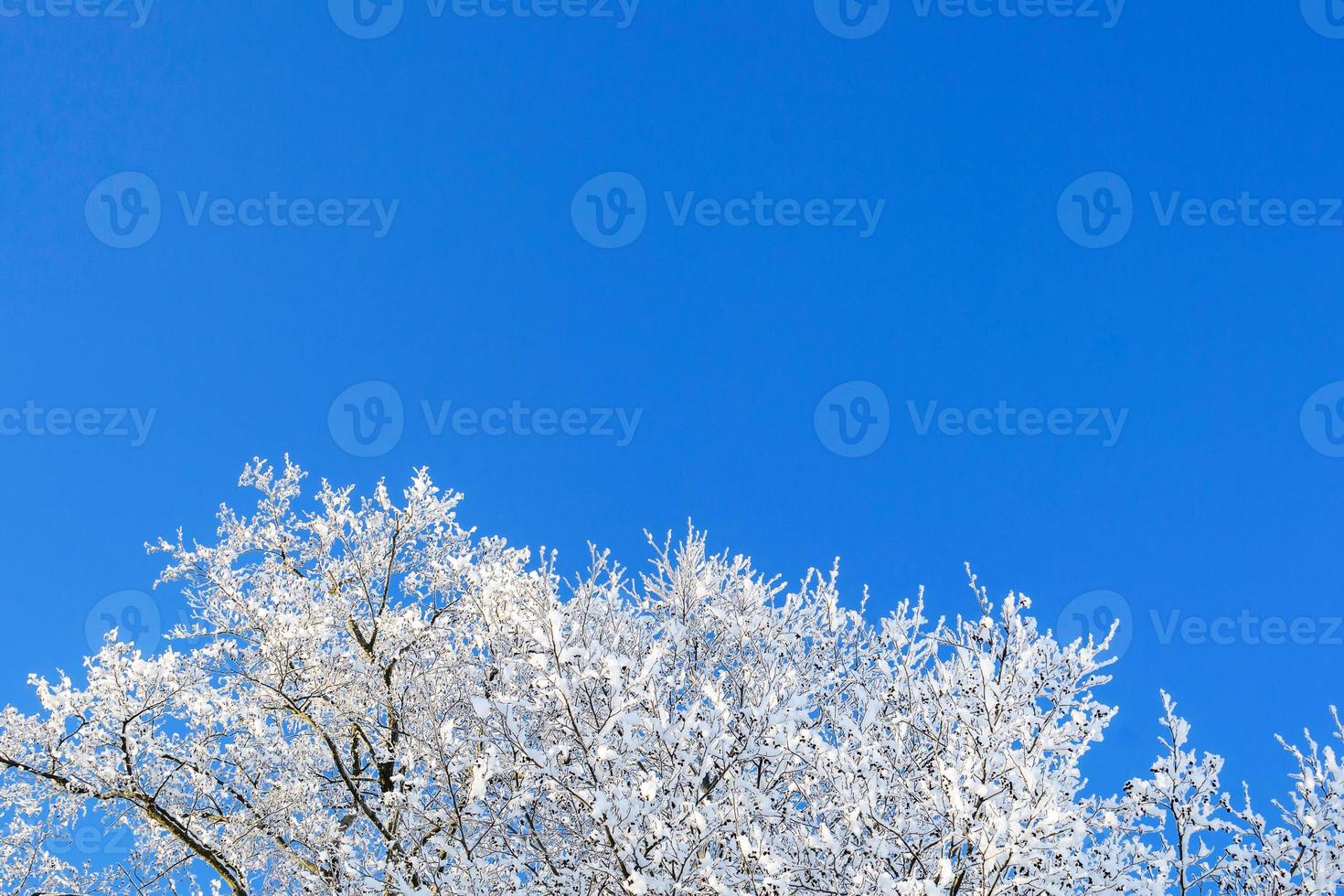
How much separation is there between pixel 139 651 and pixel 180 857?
8.20 ft

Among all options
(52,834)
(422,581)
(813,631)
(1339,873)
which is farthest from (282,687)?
(1339,873)

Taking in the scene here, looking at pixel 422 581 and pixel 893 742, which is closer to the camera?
pixel 893 742

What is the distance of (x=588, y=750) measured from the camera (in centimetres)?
551

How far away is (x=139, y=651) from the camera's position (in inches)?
371

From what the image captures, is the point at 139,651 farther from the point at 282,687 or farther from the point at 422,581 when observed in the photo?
the point at 422,581

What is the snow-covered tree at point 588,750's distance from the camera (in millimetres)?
5219

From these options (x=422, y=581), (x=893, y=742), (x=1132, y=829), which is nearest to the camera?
(x=893, y=742)

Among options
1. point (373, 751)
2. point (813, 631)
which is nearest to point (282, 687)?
point (373, 751)

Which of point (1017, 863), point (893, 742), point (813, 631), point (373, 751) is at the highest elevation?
point (813, 631)

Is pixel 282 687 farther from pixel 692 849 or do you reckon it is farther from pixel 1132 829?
pixel 1132 829

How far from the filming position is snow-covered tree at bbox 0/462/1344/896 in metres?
5.22

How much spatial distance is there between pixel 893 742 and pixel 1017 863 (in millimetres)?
1273

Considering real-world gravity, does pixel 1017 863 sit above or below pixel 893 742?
below

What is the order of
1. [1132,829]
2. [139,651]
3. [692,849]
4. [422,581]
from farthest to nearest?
1. [422,581]
2. [139,651]
3. [1132,829]
4. [692,849]
